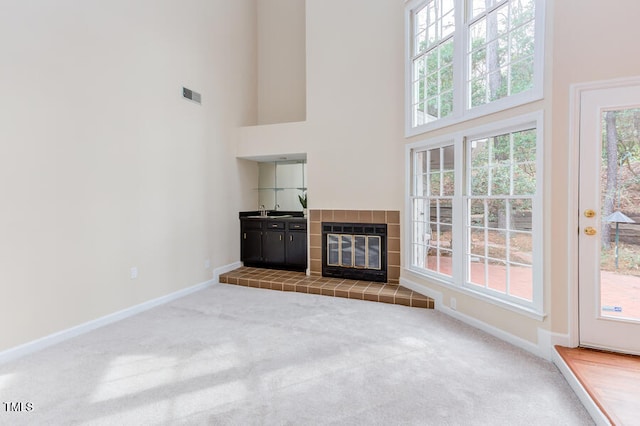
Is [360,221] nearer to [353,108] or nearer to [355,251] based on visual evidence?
[355,251]

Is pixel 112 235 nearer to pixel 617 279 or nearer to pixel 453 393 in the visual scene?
pixel 453 393

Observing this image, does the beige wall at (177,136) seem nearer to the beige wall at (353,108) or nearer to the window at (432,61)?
the beige wall at (353,108)

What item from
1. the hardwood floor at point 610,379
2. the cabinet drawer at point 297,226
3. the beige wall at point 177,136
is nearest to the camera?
the hardwood floor at point 610,379

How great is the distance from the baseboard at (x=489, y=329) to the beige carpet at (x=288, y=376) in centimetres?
8

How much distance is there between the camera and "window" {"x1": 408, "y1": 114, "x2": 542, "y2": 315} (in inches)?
105

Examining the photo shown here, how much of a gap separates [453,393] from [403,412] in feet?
1.32

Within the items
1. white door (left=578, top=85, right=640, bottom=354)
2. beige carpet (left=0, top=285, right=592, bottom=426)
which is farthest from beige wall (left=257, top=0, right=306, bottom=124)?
white door (left=578, top=85, right=640, bottom=354)

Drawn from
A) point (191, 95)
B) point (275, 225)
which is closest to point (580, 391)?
point (275, 225)

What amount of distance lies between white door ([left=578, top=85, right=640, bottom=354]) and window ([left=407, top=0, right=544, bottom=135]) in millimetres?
486

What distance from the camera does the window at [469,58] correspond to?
262cm

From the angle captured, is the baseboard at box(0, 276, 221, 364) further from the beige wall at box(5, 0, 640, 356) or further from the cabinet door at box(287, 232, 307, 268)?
the cabinet door at box(287, 232, 307, 268)

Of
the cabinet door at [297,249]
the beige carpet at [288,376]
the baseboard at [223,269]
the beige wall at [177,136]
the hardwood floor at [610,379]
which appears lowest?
the beige carpet at [288,376]

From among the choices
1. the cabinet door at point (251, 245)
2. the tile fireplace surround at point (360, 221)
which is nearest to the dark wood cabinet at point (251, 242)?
the cabinet door at point (251, 245)

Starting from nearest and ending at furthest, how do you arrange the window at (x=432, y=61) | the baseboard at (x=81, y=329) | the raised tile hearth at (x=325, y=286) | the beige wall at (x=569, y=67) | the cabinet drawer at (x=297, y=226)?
the beige wall at (x=569, y=67), the baseboard at (x=81, y=329), the window at (x=432, y=61), the raised tile hearth at (x=325, y=286), the cabinet drawer at (x=297, y=226)
